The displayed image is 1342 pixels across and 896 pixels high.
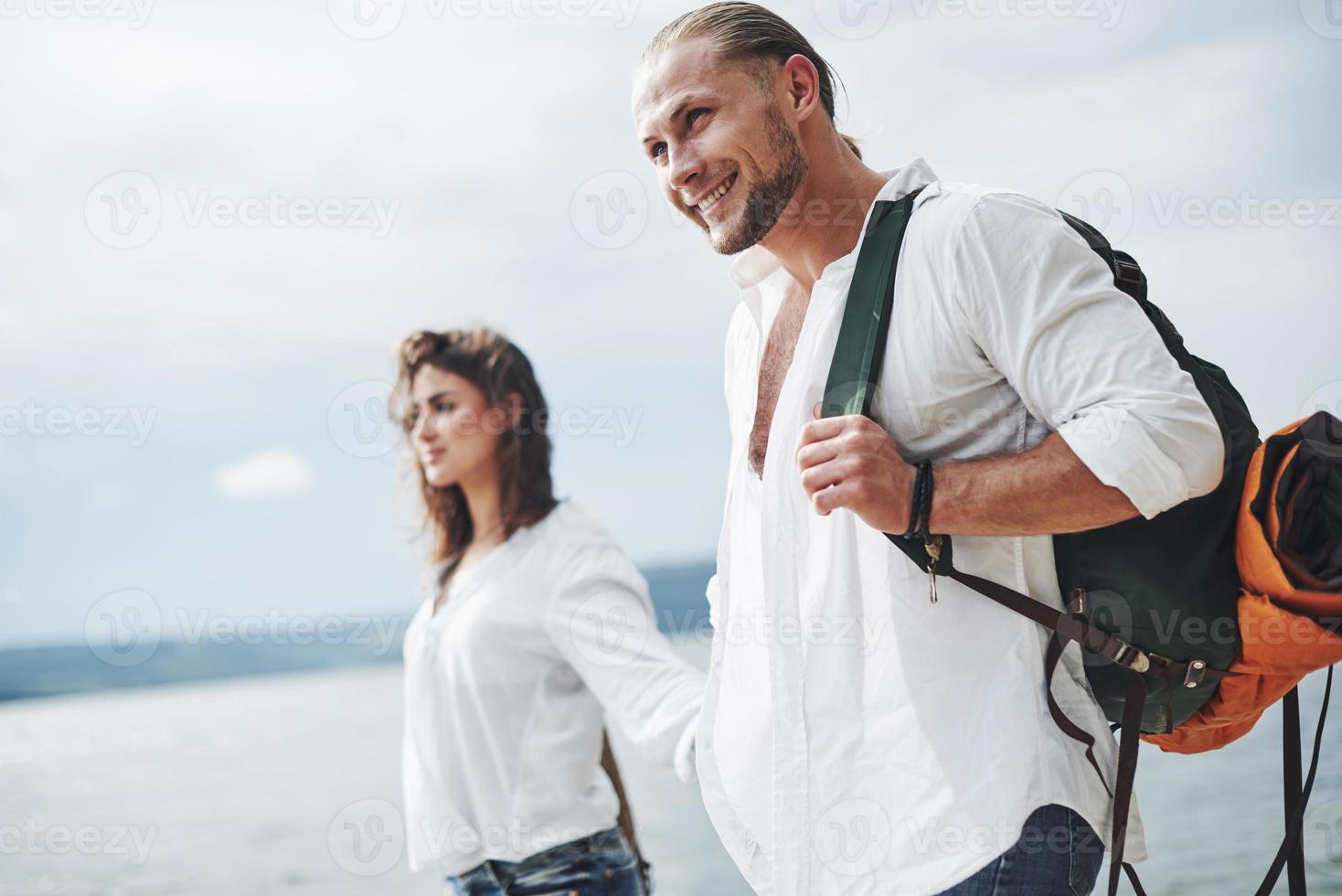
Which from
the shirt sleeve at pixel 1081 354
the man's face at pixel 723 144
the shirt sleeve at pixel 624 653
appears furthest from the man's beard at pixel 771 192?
the shirt sleeve at pixel 624 653

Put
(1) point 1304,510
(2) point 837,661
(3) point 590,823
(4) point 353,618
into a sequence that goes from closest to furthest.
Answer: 1. (1) point 1304,510
2. (2) point 837,661
3. (3) point 590,823
4. (4) point 353,618

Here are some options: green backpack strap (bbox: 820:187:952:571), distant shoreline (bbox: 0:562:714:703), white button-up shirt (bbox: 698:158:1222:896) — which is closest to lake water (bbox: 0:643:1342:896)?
distant shoreline (bbox: 0:562:714:703)

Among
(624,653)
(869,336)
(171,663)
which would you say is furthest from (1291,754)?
(171,663)

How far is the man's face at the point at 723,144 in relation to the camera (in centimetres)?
154

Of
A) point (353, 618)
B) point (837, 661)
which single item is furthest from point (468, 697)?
point (837, 661)

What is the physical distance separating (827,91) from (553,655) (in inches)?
53.7

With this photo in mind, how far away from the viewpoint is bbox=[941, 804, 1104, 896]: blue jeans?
4.15 feet

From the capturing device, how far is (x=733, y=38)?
158cm

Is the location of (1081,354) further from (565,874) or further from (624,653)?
(565,874)

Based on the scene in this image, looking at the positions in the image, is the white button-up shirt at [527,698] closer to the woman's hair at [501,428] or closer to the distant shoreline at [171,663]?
the woman's hair at [501,428]

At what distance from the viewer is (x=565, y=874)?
240 centimetres

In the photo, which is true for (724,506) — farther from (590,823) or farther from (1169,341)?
(590,823)

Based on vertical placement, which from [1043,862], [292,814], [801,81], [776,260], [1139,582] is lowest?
[292,814]

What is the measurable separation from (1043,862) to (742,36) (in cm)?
109
